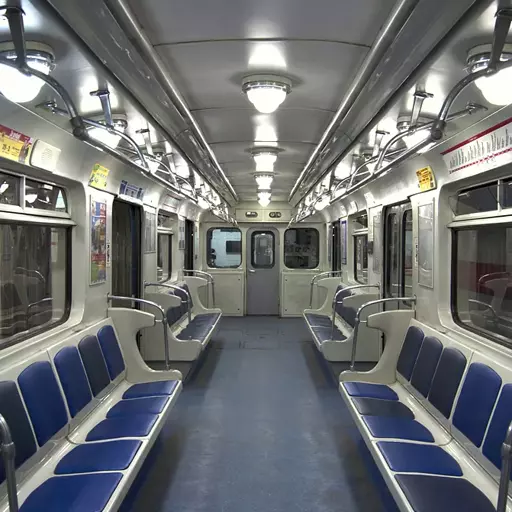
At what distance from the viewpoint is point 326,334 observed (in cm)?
621

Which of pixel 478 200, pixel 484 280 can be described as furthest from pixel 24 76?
pixel 484 280

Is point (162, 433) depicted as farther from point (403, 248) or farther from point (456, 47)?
point (456, 47)

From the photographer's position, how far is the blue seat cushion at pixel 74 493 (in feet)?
6.98

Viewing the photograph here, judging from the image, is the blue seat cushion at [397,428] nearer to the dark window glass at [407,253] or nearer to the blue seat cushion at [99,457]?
the blue seat cushion at [99,457]

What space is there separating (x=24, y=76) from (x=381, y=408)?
9.76ft

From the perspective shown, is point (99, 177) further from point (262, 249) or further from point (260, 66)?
point (262, 249)

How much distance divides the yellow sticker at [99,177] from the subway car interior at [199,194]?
0.02m

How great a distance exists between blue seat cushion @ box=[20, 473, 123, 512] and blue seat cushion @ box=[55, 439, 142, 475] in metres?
0.09

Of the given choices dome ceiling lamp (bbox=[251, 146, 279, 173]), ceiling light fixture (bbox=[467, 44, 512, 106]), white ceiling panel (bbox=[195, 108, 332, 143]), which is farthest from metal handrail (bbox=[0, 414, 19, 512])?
dome ceiling lamp (bbox=[251, 146, 279, 173])

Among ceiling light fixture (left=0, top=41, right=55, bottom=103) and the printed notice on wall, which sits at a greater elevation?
ceiling light fixture (left=0, top=41, right=55, bottom=103)

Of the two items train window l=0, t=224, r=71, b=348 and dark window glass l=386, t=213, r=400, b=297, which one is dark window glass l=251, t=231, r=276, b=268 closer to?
dark window glass l=386, t=213, r=400, b=297

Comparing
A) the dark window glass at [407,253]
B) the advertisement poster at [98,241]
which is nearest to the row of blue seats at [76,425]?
the advertisement poster at [98,241]

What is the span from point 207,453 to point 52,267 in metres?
1.83

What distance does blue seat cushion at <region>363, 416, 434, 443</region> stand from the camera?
2.98 metres
